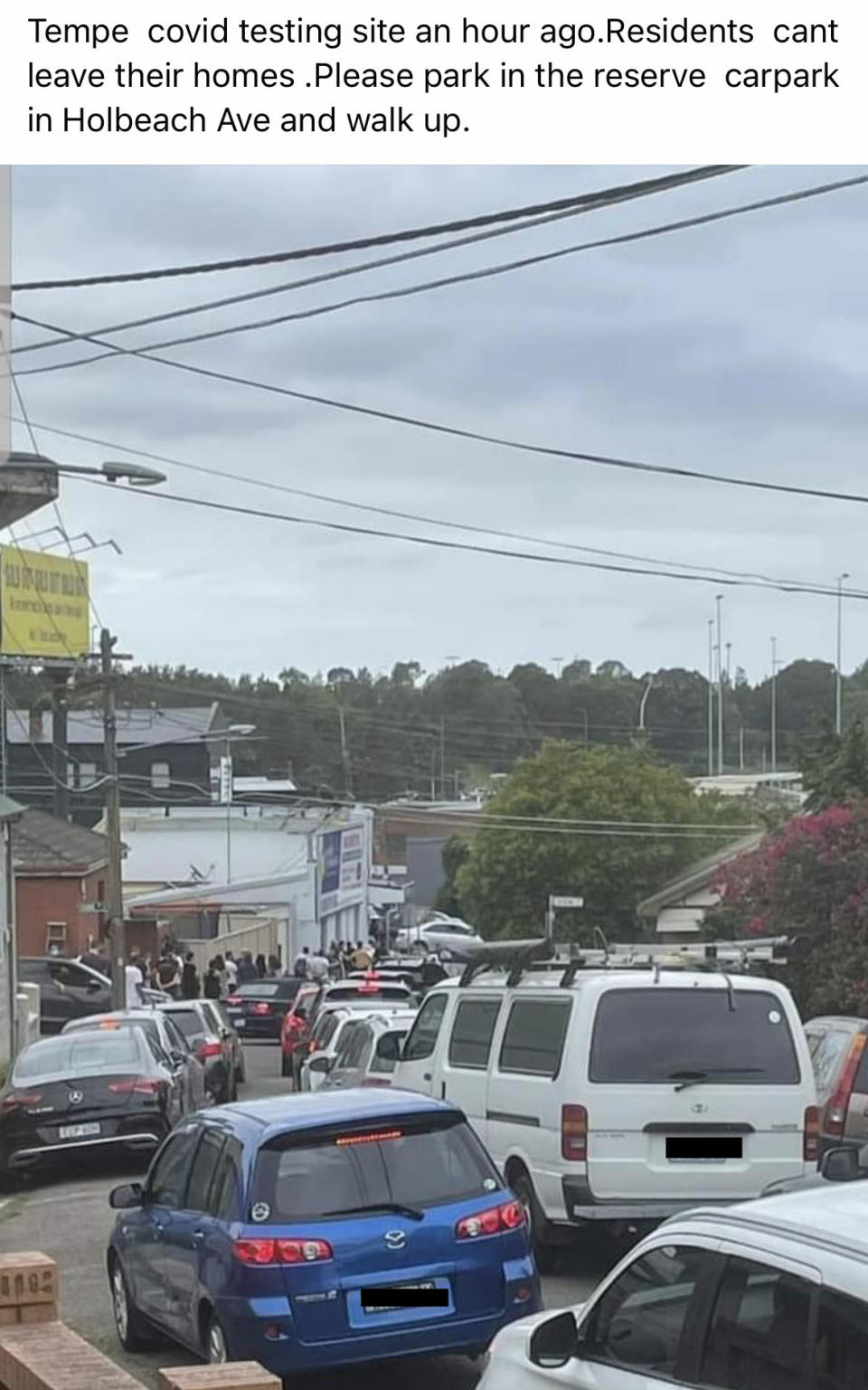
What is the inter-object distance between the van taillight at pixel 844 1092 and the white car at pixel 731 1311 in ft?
30.6

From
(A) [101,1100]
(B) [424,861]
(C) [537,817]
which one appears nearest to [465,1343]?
(A) [101,1100]

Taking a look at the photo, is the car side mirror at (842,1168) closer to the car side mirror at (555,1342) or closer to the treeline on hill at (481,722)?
the car side mirror at (555,1342)

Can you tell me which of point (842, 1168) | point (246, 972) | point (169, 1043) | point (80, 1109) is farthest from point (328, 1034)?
point (246, 972)

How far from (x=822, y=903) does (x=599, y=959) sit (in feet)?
46.5

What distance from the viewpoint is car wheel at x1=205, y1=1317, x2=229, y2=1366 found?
1007 centimetres

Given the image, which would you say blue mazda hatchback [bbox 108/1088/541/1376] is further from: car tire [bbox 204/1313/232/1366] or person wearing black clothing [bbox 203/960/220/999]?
person wearing black clothing [bbox 203/960/220/999]

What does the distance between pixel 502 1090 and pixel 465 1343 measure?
470cm

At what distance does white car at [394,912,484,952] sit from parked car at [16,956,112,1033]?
2292cm

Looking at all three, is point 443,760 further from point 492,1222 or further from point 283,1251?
point 283,1251

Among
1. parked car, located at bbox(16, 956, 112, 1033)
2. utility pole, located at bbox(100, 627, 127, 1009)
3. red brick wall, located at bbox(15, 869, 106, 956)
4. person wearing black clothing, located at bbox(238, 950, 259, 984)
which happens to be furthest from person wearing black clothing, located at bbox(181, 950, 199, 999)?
red brick wall, located at bbox(15, 869, 106, 956)

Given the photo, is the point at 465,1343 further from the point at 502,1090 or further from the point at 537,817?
the point at 537,817

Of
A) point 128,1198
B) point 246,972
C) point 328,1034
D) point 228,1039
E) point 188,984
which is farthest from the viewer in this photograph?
point 246,972

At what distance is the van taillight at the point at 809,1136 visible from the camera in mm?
13703

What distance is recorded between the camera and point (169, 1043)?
23141 millimetres
